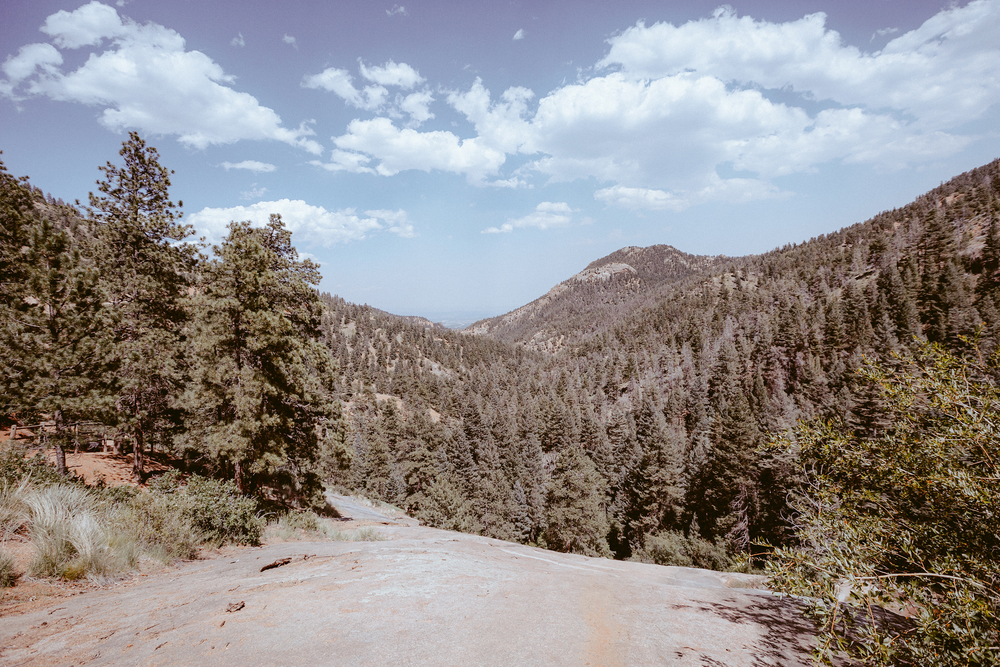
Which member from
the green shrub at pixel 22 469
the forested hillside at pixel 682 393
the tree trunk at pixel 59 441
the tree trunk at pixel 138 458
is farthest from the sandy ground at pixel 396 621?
the tree trunk at pixel 138 458

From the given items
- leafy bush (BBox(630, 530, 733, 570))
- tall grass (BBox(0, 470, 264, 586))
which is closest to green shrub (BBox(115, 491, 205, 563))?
tall grass (BBox(0, 470, 264, 586))

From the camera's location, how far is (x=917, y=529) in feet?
12.0

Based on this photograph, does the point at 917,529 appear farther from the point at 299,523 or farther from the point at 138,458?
the point at 138,458

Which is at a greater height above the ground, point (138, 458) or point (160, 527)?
point (160, 527)

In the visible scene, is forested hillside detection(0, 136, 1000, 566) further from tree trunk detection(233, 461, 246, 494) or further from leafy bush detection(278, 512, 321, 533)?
leafy bush detection(278, 512, 321, 533)

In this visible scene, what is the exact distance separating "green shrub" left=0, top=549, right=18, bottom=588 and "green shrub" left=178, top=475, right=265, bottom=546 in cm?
313

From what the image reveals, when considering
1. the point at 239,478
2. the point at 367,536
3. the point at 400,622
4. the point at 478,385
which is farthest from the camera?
the point at 478,385

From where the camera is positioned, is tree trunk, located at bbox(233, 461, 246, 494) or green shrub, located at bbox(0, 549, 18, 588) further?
tree trunk, located at bbox(233, 461, 246, 494)

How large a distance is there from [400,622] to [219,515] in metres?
7.77

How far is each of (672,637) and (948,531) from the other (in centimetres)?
295

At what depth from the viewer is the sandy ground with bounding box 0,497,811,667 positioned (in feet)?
13.4

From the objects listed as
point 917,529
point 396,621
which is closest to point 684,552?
point 917,529

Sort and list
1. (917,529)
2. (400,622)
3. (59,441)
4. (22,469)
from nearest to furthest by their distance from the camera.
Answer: (917,529)
(400,622)
(22,469)
(59,441)

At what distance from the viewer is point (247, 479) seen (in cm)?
1567
